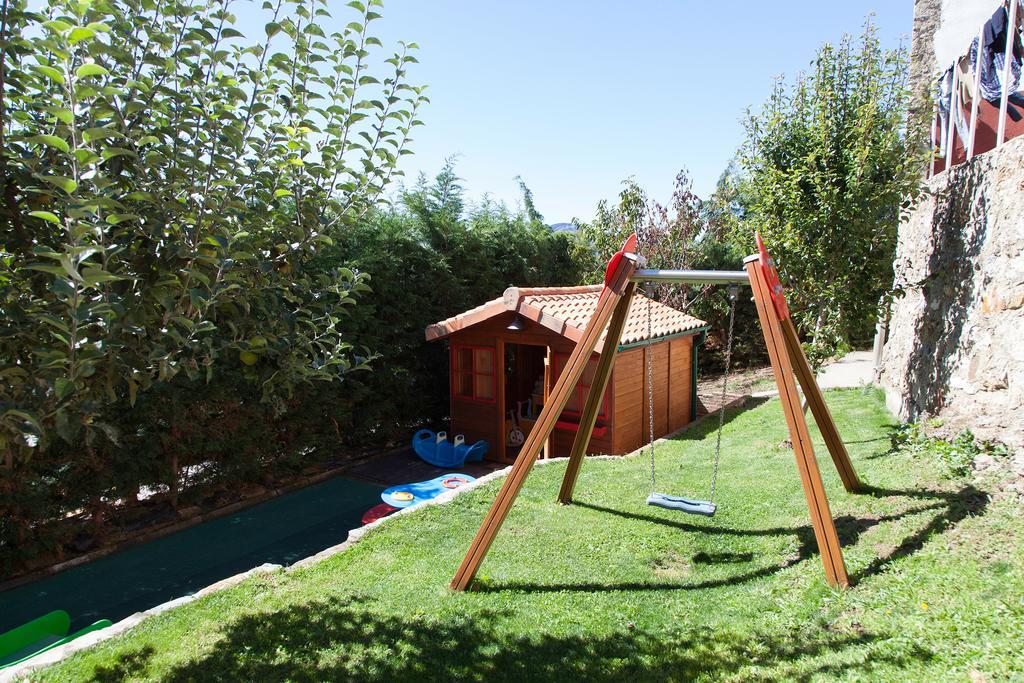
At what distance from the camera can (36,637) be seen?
190 inches

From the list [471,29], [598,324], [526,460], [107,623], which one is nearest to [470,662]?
[526,460]

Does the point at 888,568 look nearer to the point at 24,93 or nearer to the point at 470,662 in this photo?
the point at 470,662

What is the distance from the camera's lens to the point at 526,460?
442 centimetres

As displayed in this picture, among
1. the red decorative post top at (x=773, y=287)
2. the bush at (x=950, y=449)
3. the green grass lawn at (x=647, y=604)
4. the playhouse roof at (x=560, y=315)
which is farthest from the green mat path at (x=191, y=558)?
the bush at (x=950, y=449)

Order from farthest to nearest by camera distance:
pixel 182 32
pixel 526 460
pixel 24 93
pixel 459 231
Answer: pixel 459 231 < pixel 526 460 < pixel 24 93 < pixel 182 32

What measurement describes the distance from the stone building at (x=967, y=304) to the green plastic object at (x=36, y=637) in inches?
282

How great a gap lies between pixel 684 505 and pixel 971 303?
131 inches

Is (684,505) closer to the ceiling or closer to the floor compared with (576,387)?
closer to the floor

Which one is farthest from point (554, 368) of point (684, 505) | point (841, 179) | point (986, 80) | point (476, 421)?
point (986, 80)

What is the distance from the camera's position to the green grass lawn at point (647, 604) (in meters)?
3.23

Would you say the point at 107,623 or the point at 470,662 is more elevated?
the point at 470,662

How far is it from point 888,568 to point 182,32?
471 cm

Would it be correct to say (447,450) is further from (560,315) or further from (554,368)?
(560,315)

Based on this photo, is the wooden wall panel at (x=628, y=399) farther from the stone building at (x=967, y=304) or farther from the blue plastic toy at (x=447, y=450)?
the stone building at (x=967, y=304)
